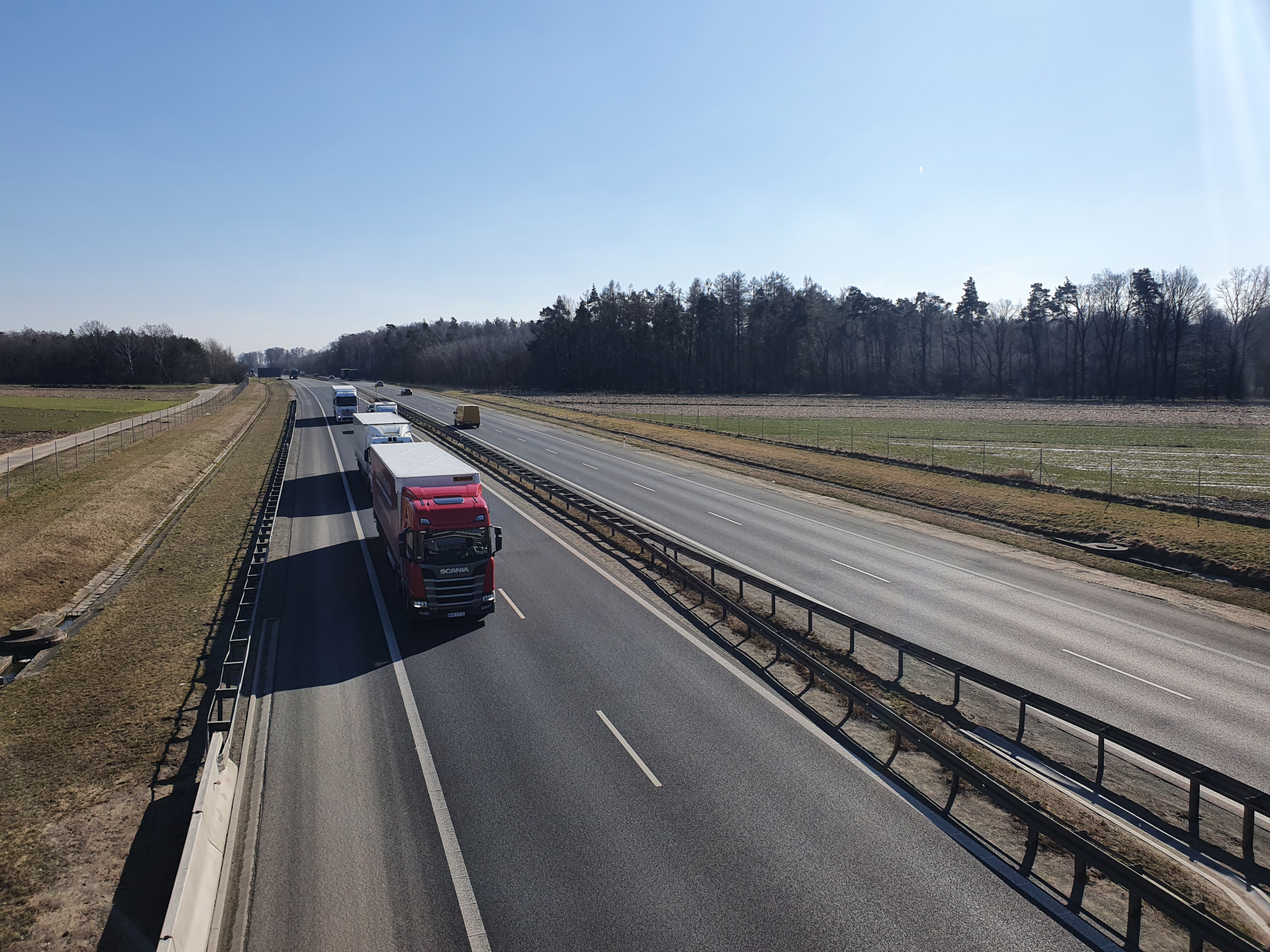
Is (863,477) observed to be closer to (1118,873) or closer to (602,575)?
(602,575)

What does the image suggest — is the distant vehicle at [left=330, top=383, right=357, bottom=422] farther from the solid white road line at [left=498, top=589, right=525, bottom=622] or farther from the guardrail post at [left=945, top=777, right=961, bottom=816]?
the guardrail post at [left=945, top=777, right=961, bottom=816]

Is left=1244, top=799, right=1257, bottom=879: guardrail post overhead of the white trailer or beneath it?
beneath

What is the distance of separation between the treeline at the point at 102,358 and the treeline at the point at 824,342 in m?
78.1

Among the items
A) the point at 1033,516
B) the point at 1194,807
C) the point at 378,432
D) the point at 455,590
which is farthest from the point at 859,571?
the point at 378,432

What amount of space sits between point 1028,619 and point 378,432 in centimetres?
2796

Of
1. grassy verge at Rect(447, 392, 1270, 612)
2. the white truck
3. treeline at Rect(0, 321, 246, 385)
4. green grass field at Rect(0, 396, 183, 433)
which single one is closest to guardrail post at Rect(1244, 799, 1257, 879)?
grassy verge at Rect(447, 392, 1270, 612)

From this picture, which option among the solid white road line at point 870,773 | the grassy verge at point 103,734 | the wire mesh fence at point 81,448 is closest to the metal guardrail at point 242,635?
the grassy verge at point 103,734

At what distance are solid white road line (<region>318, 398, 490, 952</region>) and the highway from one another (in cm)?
3

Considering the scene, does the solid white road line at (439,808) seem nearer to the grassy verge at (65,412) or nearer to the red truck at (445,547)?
the red truck at (445,547)

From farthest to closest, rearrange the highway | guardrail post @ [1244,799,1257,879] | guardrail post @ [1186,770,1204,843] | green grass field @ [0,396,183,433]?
1. green grass field @ [0,396,183,433]
2. guardrail post @ [1186,770,1204,843]
3. guardrail post @ [1244,799,1257,879]
4. the highway

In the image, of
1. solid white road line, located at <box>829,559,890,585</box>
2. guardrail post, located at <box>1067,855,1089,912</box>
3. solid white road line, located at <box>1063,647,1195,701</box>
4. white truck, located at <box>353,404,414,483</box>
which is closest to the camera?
guardrail post, located at <box>1067,855,1089,912</box>

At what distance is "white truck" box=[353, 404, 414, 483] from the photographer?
35656mm

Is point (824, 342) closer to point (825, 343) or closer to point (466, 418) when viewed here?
point (825, 343)

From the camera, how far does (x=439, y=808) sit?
37.3ft
